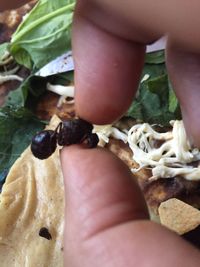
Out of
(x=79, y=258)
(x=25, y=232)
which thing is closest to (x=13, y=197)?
(x=25, y=232)

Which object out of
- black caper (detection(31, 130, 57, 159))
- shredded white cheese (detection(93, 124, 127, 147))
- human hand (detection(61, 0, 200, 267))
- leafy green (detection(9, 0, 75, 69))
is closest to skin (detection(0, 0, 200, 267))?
human hand (detection(61, 0, 200, 267))

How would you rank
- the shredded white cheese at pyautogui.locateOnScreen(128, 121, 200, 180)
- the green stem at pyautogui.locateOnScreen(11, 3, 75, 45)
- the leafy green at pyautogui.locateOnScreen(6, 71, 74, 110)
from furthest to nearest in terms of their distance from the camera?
1. the green stem at pyautogui.locateOnScreen(11, 3, 75, 45)
2. the leafy green at pyautogui.locateOnScreen(6, 71, 74, 110)
3. the shredded white cheese at pyautogui.locateOnScreen(128, 121, 200, 180)

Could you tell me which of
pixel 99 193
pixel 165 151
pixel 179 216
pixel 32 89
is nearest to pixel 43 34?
pixel 32 89

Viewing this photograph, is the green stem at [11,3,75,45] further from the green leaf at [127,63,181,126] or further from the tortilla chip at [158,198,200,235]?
the tortilla chip at [158,198,200,235]

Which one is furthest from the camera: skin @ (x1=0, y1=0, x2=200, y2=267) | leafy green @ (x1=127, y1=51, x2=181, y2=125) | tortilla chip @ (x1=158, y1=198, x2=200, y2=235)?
leafy green @ (x1=127, y1=51, x2=181, y2=125)

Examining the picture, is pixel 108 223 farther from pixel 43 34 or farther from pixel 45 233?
pixel 43 34

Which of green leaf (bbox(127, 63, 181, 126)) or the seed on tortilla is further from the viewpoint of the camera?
green leaf (bbox(127, 63, 181, 126))

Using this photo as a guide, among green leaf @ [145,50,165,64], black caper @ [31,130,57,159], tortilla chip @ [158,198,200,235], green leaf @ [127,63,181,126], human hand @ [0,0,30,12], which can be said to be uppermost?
human hand @ [0,0,30,12]
